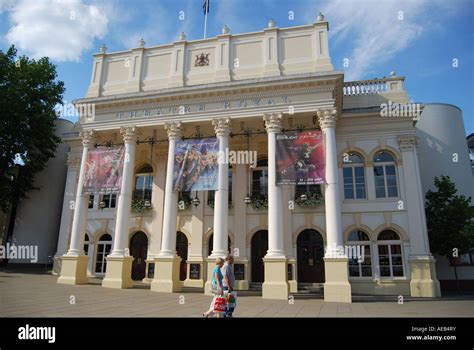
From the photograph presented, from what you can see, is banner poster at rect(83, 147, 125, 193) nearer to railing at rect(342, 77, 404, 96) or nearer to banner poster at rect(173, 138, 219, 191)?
banner poster at rect(173, 138, 219, 191)

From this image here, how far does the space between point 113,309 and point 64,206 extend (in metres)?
14.0

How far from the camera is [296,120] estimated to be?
16562mm

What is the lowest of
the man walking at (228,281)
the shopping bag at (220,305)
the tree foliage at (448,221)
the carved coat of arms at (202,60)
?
the shopping bag at (220,305)

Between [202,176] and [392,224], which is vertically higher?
[202,176]

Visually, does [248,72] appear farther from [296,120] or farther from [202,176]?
[202,176]

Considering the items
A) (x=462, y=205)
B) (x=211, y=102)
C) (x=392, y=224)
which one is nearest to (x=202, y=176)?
(x=211, y=102)

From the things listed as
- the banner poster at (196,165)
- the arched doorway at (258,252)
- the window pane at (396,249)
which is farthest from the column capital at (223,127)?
the window pane at (396,249)

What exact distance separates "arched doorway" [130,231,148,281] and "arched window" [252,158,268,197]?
6.87 metres

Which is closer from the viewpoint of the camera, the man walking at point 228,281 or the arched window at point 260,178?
the man walking at point 228,281

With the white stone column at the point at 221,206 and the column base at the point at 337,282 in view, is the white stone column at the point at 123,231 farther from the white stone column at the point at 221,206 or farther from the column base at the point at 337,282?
the column base at the point at 337,282

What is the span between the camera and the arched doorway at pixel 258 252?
17562 millimetres

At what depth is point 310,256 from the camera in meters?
17.1

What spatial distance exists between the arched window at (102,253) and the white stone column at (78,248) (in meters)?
3.18

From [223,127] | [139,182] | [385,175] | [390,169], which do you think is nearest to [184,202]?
[139,182]
